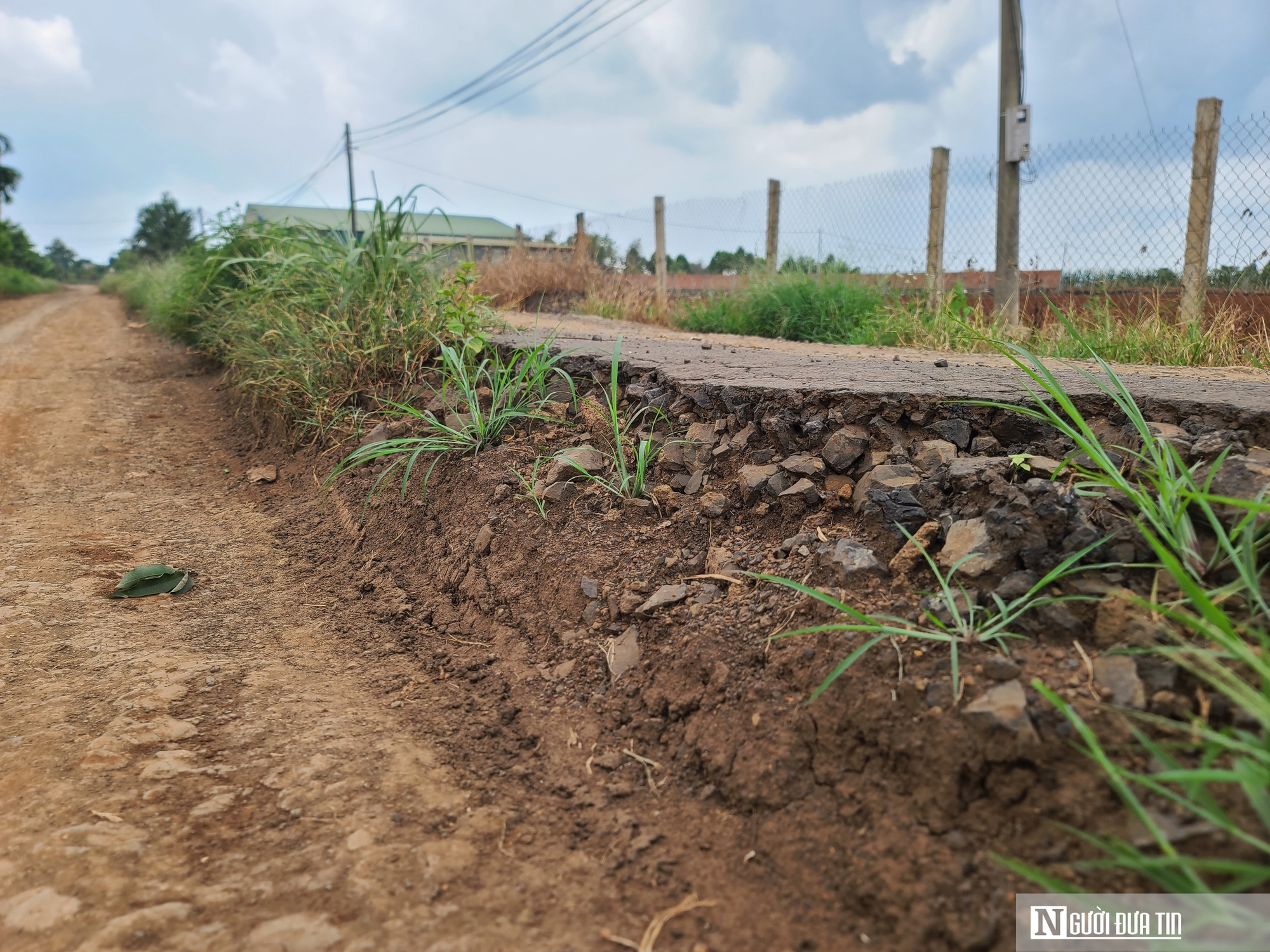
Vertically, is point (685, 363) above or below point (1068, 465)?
above

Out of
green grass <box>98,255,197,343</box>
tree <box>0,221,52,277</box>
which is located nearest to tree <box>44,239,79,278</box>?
tree <box>0,221,52,277</box>

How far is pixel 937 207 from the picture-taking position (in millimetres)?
7387

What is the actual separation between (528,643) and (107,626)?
4.43 ft

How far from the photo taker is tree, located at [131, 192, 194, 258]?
40281 millimetres

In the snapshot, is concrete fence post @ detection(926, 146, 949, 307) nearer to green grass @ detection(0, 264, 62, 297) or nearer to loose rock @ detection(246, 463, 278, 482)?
loose rock @ detection(246, 463, 278, 482)

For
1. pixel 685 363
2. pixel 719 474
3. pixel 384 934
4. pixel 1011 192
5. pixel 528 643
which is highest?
pixel 1011 192

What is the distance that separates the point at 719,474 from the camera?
238 centimetres

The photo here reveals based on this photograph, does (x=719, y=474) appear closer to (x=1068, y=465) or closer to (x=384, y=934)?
(x=1068, y=465)

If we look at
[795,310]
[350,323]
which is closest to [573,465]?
[350,323]

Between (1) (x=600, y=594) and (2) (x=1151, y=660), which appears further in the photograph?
(1) (x=600, y=594)

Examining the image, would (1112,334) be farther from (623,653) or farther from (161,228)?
(161,228)

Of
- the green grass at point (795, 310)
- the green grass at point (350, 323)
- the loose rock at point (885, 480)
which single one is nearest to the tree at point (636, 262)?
the green grass at point (795, 310)

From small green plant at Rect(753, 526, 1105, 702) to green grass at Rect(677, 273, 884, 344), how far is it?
15.7 ft

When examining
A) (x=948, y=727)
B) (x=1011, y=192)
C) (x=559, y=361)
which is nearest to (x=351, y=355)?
(x=559, y=361)
